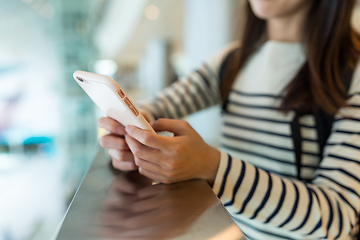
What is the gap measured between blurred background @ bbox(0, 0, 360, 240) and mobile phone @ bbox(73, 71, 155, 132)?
1.01 feet

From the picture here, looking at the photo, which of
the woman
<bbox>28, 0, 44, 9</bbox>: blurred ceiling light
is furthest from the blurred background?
the woman

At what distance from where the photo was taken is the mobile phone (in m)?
0.32

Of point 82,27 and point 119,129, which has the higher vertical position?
point 82,27

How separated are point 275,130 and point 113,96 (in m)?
0.51

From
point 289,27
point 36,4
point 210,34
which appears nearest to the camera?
point 289,27

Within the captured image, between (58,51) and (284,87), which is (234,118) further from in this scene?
(58,51)

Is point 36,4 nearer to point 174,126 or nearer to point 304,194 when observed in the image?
point 174,126

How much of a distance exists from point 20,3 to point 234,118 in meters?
0.92

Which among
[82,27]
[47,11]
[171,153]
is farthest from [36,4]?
[171,153]

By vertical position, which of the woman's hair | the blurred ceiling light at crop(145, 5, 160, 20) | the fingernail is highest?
the blurred ceiling light at crop(145, 5, 160, 20)

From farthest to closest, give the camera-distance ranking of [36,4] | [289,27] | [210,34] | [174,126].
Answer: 1. [210,34]
2. [36,4]
3. [289,27]
4. [174,126]

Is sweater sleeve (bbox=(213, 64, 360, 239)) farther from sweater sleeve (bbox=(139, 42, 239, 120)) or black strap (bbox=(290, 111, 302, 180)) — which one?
sweater sleeve (bbox=(139, 42, 239, 120))

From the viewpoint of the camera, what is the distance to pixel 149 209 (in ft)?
1.04

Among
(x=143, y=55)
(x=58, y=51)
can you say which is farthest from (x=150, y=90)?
(x=58, y=51)
